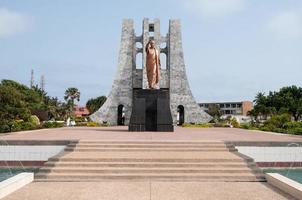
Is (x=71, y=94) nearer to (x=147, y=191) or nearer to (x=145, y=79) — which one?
(x=145, y=79)

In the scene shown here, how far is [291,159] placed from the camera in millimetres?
12492

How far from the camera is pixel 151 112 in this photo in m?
20.5

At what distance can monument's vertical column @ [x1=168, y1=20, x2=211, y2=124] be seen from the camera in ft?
157

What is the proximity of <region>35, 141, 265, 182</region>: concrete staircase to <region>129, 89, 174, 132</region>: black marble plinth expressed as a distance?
8766mm

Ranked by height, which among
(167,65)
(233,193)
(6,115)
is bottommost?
(233,193)

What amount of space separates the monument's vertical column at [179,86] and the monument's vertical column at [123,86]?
532 centimetres

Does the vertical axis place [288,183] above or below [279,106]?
below

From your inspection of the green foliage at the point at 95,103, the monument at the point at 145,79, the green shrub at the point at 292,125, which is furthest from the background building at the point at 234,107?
the green shrub at the point at 292,125

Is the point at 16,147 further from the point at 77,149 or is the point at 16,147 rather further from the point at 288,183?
the point at 288,183

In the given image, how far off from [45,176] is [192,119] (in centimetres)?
3956

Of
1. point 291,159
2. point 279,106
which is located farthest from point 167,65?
point 291,159

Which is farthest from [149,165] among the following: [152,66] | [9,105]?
[9,105]

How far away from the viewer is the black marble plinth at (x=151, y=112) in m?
20.2

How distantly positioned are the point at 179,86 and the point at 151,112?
94.3 ft
